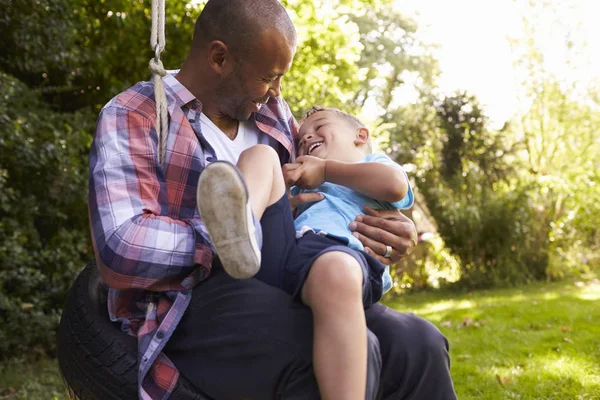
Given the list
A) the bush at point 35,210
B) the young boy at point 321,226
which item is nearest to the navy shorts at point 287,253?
the young boy at point 321,226

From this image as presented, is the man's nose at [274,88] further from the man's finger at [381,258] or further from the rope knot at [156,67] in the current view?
the man's finger at [381,258]

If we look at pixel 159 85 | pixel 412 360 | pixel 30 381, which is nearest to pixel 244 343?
pixel 412 360

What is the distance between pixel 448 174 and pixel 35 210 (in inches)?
307

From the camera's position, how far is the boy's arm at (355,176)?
6.71 feet

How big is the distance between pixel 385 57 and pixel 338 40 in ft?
54.3

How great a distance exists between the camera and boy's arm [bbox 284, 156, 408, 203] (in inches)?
80.5

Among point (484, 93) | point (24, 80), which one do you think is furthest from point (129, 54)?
point (484, 93)

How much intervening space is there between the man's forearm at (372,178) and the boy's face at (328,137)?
0.23 meters

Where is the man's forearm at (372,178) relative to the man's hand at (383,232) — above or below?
above

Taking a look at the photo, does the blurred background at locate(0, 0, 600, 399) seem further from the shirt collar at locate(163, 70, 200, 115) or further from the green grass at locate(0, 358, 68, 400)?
the shirt collar at locate(163, 70, 200, 115)

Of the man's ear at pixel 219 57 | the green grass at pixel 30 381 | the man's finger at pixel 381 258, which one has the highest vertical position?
the man's ear at pixel 219 57

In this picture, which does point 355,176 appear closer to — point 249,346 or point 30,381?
point 249,346

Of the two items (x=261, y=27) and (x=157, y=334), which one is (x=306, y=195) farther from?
(x=157, y=334)

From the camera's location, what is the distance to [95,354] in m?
1.73
